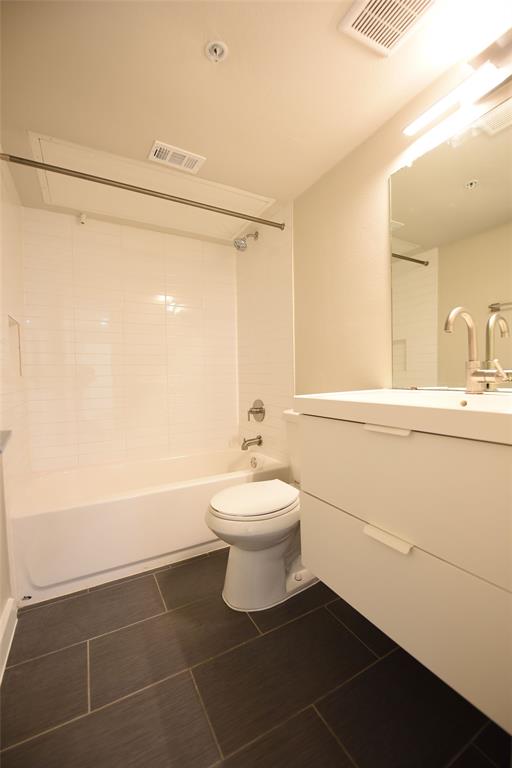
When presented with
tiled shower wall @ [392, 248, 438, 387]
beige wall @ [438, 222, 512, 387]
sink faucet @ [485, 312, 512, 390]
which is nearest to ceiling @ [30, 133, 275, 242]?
tiled shower wall @ [392, 248, 438, 387]

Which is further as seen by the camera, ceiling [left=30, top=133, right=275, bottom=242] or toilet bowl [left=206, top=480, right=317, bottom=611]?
ceiling [left=30, top=133, right=275, bottom=242]

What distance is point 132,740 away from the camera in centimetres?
85

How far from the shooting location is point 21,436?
1.76 metres

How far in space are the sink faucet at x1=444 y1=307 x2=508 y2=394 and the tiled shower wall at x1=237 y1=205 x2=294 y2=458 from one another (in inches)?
43.0

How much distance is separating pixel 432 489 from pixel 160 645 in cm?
117

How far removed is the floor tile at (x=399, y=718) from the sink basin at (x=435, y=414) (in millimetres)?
876

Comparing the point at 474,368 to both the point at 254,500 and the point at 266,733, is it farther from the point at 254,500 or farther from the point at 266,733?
the point at 266,733

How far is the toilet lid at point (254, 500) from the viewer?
4.16 feet

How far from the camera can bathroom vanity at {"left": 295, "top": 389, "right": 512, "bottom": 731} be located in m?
0.58

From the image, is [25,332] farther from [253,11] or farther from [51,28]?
[253,11]

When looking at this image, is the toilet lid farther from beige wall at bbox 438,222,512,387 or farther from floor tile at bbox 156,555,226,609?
beige wall at bbox 438,222,512,387

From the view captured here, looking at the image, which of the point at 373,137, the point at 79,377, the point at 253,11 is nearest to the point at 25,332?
the point at 79,377

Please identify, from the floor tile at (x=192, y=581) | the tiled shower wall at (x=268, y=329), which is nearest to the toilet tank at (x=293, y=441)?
the tiled shower wall at (x=268, y=329)

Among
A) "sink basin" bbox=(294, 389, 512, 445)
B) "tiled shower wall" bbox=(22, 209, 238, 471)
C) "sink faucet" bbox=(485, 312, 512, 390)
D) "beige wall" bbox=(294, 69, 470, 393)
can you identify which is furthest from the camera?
"tiled shower wall" bbox=(22, 209, 238, 471)
